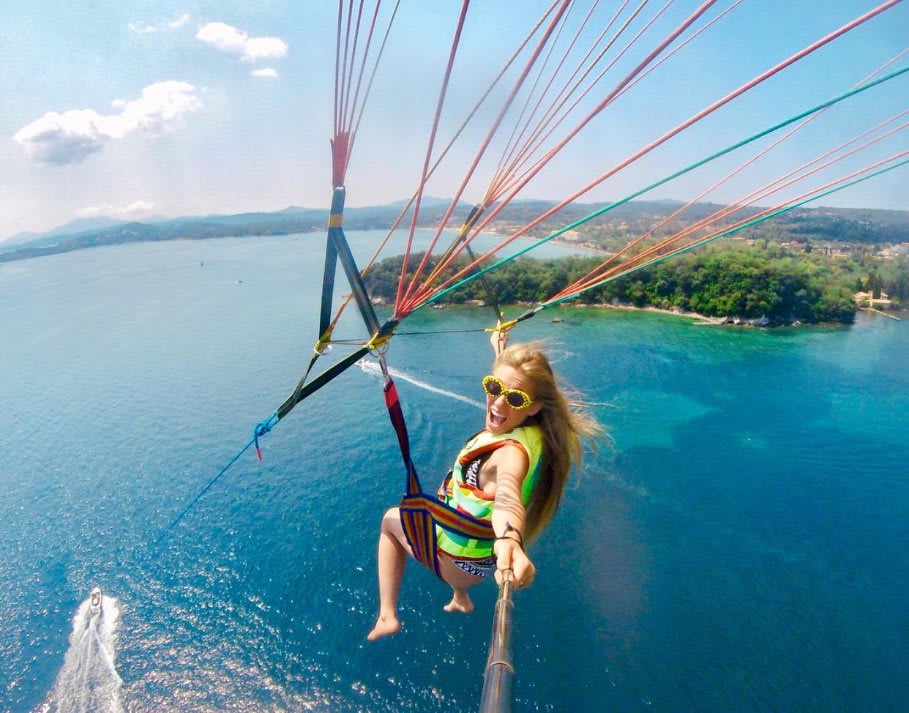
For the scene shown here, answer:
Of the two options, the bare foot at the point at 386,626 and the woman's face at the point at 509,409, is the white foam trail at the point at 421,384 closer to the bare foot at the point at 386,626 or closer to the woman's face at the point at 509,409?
the bare foot at the point at 386,626

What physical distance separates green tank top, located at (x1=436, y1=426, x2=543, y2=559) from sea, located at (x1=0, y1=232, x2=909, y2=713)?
375 cm

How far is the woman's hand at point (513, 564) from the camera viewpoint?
135 cm

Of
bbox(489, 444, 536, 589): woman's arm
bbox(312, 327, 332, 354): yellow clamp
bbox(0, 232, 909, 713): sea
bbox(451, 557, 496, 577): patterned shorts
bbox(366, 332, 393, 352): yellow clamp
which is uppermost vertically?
bbox(366, 332, 393, 352): yellow clamp

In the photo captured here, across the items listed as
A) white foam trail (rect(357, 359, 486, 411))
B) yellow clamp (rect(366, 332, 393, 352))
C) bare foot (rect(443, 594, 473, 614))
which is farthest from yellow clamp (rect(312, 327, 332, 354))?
white foam trail (rect(357, 359, 486, 411))

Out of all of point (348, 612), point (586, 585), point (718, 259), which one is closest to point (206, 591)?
point (348, 612)

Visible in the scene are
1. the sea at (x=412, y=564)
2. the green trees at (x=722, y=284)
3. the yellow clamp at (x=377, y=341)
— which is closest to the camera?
the yellow clamp at (x=377, y=341)

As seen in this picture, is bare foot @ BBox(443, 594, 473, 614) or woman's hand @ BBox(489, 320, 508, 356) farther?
woman's hand @ BBox(489, 320, 508, 356)

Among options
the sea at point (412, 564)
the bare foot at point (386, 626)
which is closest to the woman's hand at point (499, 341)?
the bare foot at point (386, 626)

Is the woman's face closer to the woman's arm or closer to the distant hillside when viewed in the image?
the woman's arm

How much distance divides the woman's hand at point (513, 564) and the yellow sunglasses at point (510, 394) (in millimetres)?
898

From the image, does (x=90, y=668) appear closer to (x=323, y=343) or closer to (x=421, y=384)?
(x=323, y=343)

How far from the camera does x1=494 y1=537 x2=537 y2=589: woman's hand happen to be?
1347mm

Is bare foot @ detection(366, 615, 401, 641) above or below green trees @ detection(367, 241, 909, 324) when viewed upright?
above

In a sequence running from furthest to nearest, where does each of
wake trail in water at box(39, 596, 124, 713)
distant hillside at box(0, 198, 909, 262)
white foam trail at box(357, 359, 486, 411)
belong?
distant hillside at box(0, 198, 909, 262) → white foam trail at box(357, 359, 486, 411) → wake trail in water at box(39, 596, 124, 713)
